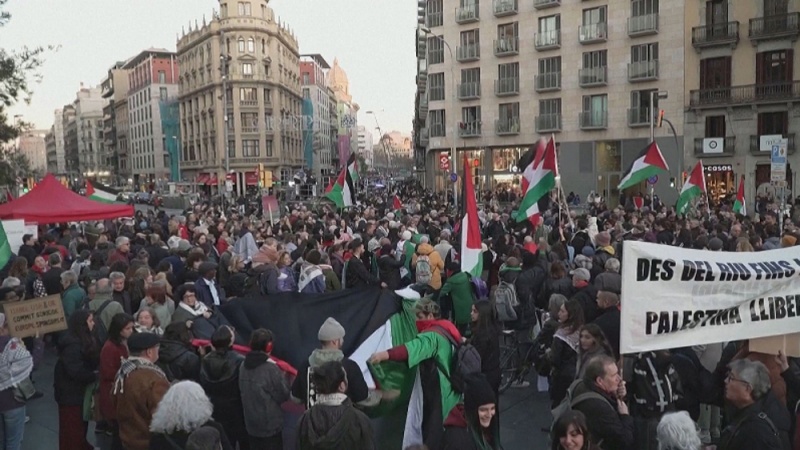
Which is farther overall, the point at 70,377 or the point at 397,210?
the point at 397,210

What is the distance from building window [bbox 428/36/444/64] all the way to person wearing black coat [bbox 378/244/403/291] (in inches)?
1441

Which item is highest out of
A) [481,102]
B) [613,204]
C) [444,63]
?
[444,63]

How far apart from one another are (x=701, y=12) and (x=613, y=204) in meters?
12.4

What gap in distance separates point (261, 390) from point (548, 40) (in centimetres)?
4020

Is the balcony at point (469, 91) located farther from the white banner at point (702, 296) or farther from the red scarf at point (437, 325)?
the white banner at point (702, 296)

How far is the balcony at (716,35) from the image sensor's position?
35906 millimetres

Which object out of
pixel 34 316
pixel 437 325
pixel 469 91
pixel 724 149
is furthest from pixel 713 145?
pixel 34 316

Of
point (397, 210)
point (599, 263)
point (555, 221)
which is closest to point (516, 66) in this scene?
point (397, 210)

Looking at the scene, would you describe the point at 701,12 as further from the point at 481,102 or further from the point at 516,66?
the point at 481,102

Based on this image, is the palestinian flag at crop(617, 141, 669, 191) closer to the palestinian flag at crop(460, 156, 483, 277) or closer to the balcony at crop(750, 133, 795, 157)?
the palestinian flag at crop(460, 156, 483, 277)

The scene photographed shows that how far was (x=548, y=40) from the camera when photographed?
41.3 meters

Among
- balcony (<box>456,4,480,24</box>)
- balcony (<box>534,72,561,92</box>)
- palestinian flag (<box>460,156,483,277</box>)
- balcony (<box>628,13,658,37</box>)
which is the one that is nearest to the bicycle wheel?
palestinian flag (<box>460,156,483,277</box>)

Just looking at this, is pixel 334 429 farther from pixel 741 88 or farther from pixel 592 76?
pixel 592 76

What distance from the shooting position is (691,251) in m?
4.66
